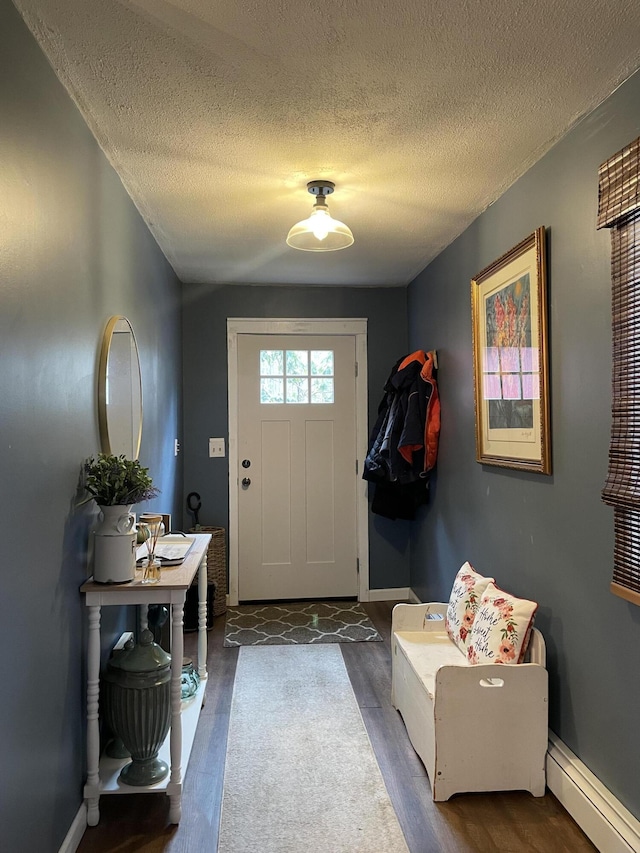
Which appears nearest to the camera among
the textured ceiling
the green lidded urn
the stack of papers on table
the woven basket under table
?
the textured ceiling

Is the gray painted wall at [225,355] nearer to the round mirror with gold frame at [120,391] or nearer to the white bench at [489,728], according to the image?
the round mirror with gold frame at [120,391]

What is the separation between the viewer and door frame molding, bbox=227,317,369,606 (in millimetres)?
4340

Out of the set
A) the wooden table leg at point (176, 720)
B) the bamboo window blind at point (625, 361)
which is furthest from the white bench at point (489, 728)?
the wooden table leg at point (176, 720)

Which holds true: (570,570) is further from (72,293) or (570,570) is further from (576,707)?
(72,293)

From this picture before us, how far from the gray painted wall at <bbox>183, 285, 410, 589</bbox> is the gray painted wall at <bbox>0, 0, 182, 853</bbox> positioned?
2034 mm

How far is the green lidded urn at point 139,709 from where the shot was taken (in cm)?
204

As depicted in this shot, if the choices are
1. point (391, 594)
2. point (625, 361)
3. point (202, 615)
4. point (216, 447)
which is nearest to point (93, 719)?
point (202, 615)

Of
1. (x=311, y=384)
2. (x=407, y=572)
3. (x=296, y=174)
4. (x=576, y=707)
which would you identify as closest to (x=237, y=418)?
(x=311, y=384)

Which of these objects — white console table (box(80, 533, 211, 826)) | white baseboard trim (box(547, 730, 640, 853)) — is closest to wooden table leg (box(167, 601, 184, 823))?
white console table (box(80, 533, 211, 826))

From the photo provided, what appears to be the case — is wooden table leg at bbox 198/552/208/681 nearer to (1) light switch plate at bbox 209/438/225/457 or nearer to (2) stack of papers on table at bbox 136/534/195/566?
(2) stack of papers on table at bbox 136/534/195/566

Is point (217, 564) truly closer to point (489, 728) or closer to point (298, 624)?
point (298, 624)

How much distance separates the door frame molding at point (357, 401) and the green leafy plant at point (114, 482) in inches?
92.5

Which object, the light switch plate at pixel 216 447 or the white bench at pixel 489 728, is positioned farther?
the light switch plate at pixel 216 447

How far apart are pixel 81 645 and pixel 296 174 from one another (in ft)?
6.20
